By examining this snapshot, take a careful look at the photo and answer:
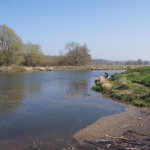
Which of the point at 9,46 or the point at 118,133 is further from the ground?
the point at 9,46

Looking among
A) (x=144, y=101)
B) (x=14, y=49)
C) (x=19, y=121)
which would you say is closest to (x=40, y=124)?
(x=19, y=121)

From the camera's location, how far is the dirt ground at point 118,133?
38.3 ft

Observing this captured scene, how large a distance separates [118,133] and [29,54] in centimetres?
8609

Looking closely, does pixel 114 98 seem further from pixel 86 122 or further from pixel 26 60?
pixel 26 60

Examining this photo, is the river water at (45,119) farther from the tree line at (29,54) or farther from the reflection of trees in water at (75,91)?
the tree line at (29,54)

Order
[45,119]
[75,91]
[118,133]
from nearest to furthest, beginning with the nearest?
[118,133]
[45,119]
[75,91]

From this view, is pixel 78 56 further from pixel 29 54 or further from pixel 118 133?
pixel 118 133

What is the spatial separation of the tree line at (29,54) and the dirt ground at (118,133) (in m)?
76.0

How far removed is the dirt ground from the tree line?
249 feet

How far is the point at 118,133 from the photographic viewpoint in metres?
13.7

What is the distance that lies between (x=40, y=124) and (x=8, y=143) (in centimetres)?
358

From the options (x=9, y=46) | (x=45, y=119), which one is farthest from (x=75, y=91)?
(x=9, y=46)

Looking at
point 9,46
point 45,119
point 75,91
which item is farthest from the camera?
point 9,46

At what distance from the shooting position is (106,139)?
12.7m
